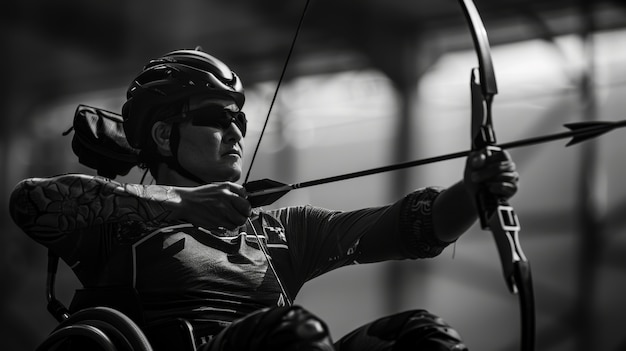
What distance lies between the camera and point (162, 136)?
63.1 inches

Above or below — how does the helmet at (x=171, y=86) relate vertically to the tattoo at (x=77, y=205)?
above

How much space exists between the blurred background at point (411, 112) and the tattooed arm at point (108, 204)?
1.67 meters

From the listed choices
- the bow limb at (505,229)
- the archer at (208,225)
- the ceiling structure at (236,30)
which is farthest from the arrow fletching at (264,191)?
the ceiling structure at (236,30)

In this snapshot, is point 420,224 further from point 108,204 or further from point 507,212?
point 108,204

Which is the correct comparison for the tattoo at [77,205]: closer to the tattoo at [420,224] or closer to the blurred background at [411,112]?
the tattoo at [420,224]

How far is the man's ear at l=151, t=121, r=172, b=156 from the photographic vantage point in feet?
5.24

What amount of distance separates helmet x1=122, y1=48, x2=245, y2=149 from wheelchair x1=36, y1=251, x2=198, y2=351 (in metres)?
0.34

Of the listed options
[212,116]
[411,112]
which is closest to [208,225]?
[212,116]

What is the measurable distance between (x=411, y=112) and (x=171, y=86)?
73.5 inches

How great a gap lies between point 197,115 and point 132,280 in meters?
0.34

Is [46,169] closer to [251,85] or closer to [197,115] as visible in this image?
[251,85]

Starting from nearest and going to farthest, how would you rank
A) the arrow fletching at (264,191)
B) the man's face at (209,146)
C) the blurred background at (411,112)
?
1. the arrow fletching at (264,191)
2. the man's face at (209,146)
3. the blurred background at (411,112)

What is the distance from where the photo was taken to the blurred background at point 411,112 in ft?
10.5

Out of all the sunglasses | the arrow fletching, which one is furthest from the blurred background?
the arrow fletching
